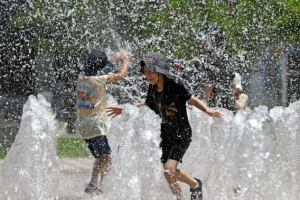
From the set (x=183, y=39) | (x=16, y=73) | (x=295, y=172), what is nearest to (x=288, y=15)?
(x=183, y=39)

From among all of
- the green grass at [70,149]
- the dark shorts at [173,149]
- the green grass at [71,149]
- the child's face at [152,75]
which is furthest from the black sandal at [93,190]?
the green grass at [71,149]

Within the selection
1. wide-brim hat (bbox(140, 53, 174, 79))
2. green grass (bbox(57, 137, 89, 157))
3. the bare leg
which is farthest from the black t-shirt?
green grass (bbox(57, 137, 89, 157))

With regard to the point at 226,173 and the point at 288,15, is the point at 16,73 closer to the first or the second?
the point at 288,15

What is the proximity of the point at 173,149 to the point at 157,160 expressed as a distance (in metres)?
0.23

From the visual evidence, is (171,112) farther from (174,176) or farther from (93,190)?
(93,190)

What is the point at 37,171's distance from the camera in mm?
5391

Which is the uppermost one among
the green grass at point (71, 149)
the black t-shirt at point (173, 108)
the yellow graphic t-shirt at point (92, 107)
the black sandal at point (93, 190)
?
the black t-shirt at point (173, 108)

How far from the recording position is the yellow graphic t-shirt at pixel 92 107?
6.07 m

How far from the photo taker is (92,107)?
6.09 m

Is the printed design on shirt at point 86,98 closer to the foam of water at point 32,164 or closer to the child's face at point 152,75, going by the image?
the foam of water at point 32,164

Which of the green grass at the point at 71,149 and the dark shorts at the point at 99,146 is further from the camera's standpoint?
the green grass at the point at 71,149

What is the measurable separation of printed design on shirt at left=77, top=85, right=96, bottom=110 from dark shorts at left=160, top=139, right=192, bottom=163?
111cm

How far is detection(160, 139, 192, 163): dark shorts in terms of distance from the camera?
199 inches

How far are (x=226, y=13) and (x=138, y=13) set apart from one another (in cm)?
175
